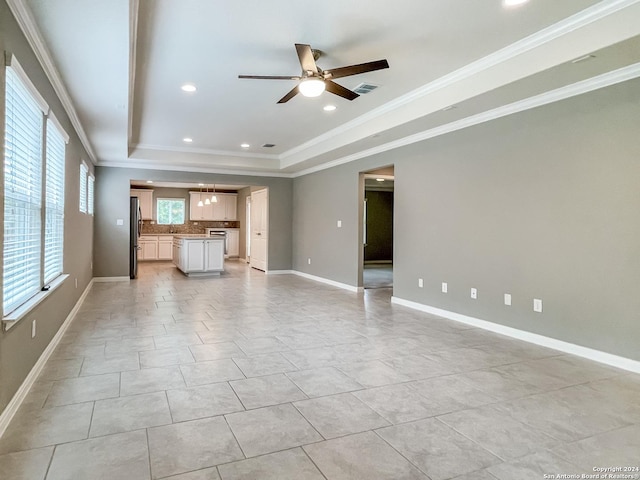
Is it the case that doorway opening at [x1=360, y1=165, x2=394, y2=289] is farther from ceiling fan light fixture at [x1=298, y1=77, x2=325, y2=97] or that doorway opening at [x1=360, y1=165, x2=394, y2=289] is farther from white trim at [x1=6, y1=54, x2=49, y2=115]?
white trim at [x1=6, y1=54, x2=49, y2=115]

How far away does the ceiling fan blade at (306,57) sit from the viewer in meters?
2.99

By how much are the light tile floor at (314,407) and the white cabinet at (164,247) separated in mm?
8499

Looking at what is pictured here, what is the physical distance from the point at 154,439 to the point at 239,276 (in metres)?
7.17

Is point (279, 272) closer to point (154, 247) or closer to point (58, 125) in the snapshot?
point (154, 247)

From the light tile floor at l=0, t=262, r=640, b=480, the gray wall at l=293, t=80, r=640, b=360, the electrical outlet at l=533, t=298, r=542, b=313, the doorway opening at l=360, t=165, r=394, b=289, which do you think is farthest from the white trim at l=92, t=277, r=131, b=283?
the electrical outlet at l=533, t=298, r=542, b=313

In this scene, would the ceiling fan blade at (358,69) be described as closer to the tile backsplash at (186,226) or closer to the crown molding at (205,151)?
the crown molding at (205,151)

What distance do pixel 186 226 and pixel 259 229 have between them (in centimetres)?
396

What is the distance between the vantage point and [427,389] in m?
2.83

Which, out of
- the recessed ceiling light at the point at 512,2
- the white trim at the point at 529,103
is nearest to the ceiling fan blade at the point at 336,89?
the recessed ceiling light at the point at 512,2

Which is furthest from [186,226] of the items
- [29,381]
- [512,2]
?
[512,2]

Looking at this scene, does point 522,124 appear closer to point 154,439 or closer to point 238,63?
point 238,63

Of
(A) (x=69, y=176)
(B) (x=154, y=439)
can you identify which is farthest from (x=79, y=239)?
(B) (x=154, y=439)

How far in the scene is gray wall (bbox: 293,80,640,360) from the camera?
3.35m

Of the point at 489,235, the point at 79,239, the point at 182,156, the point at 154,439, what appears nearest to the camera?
the point at 154,439
